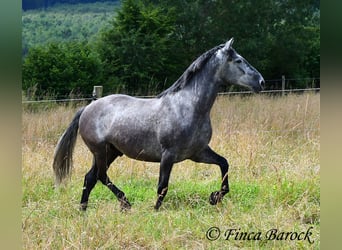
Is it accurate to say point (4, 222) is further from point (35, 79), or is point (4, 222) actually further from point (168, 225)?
point (35, 79)

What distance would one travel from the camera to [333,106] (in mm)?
552

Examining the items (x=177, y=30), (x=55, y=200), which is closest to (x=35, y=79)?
(x=177, y=30)

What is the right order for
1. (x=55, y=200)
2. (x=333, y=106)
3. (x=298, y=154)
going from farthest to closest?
1. (x=298, y=154)
2. (x=55, y=200)
3. (x=333, y=106)

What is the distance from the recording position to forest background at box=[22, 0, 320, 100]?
175 inches

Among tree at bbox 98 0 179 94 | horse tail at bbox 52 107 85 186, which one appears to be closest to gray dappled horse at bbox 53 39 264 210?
horse tail at bbox 52 107 85 186

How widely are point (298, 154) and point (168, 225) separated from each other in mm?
2192

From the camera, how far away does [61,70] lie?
17.5 feet

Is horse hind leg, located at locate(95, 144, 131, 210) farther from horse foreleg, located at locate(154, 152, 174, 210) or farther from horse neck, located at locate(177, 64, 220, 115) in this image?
horse neck, located at locate(177, 64, 220, 115)

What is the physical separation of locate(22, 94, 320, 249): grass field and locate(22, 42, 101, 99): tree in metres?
0.35

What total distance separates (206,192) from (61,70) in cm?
242

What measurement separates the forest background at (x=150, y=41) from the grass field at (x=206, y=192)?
511 mm

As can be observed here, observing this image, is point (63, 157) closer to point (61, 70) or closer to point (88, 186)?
point (88, 186)

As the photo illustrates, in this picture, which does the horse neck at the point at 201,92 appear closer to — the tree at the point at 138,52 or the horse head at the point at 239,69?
the horse head at the point at 239,69

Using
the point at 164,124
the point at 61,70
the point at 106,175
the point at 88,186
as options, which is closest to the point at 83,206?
the point at 88,186
